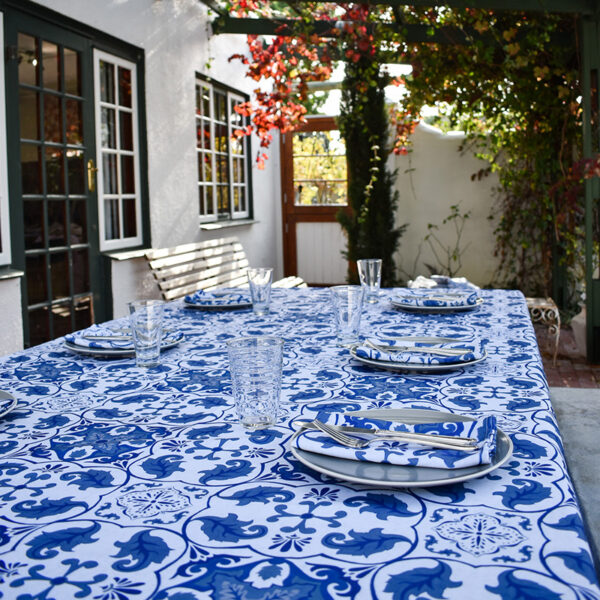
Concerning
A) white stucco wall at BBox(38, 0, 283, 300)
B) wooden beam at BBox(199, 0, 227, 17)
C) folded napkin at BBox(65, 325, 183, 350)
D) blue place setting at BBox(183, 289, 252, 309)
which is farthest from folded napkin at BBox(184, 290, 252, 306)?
wooden beam at BBox(199, 0, 227, 17)

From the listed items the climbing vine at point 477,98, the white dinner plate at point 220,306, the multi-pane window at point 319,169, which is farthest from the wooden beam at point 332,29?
the white dinner plate at point 220,306

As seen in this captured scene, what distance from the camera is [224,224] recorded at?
6930 mm

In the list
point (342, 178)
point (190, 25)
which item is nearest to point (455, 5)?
point (190, 25)

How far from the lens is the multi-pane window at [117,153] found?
4855 millimetres

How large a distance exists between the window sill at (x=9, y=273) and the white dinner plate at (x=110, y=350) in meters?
2.18

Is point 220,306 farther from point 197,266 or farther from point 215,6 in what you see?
point 215,6

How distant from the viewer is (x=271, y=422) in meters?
1.13

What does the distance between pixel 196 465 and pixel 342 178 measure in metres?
7.78

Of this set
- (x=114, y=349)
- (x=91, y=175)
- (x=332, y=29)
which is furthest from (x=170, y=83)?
(x=114, y=349)

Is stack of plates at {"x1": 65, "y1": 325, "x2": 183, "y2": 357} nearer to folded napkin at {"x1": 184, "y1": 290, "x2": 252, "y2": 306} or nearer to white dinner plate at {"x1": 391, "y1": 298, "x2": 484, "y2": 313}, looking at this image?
folded napkin at {"x1": 184, "y1": 290, "x2": 252, "y2": 306}

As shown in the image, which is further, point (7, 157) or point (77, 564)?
point (7, 157)

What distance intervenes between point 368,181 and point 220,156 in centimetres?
146

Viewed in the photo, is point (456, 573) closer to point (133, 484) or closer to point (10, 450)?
A: point (133, 484)

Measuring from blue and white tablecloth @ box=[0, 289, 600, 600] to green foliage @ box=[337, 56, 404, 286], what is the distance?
19.2ft
